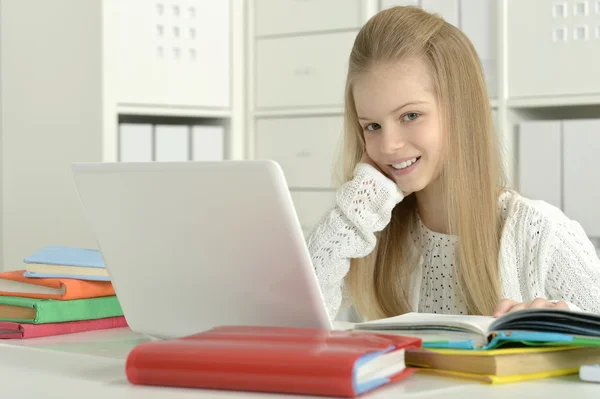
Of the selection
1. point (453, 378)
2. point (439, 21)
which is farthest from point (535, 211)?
point (453, 378)

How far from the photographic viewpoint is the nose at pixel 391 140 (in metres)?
1.50

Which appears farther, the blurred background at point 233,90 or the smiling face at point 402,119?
the blurred background at point 233,90

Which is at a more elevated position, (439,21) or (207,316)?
(439,21)

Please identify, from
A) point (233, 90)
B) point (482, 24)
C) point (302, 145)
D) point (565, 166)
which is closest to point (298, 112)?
point (302, 145)

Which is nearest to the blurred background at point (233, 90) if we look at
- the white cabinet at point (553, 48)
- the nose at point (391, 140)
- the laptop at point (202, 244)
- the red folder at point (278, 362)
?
the white cabinet at point (553, 48)

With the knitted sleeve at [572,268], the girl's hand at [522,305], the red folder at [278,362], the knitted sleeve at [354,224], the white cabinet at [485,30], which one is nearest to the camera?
the red folder at [278,362]

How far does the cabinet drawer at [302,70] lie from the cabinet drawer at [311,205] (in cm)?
29

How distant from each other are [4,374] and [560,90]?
1889 millimetres

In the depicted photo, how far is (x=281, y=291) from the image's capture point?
1.01 meters

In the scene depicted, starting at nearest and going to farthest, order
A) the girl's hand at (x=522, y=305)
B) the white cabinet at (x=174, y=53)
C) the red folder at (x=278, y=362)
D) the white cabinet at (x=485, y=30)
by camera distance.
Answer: the red folder at (x=278, y=362)
the girl's hand at (x=522, y=305)
the white cabinet at (x=485, y=30)
the white cabinet at (x=174, y=53)

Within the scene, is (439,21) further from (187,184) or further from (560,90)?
(560,90)

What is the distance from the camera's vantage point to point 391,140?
150 centimetres

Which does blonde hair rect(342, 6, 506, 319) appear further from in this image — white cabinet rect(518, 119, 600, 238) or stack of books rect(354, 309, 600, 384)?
white cabinet rect(518, 119, 600, 238)

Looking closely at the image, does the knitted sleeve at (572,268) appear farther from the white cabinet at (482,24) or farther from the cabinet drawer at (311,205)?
the cabinet drawer at (311,205)
